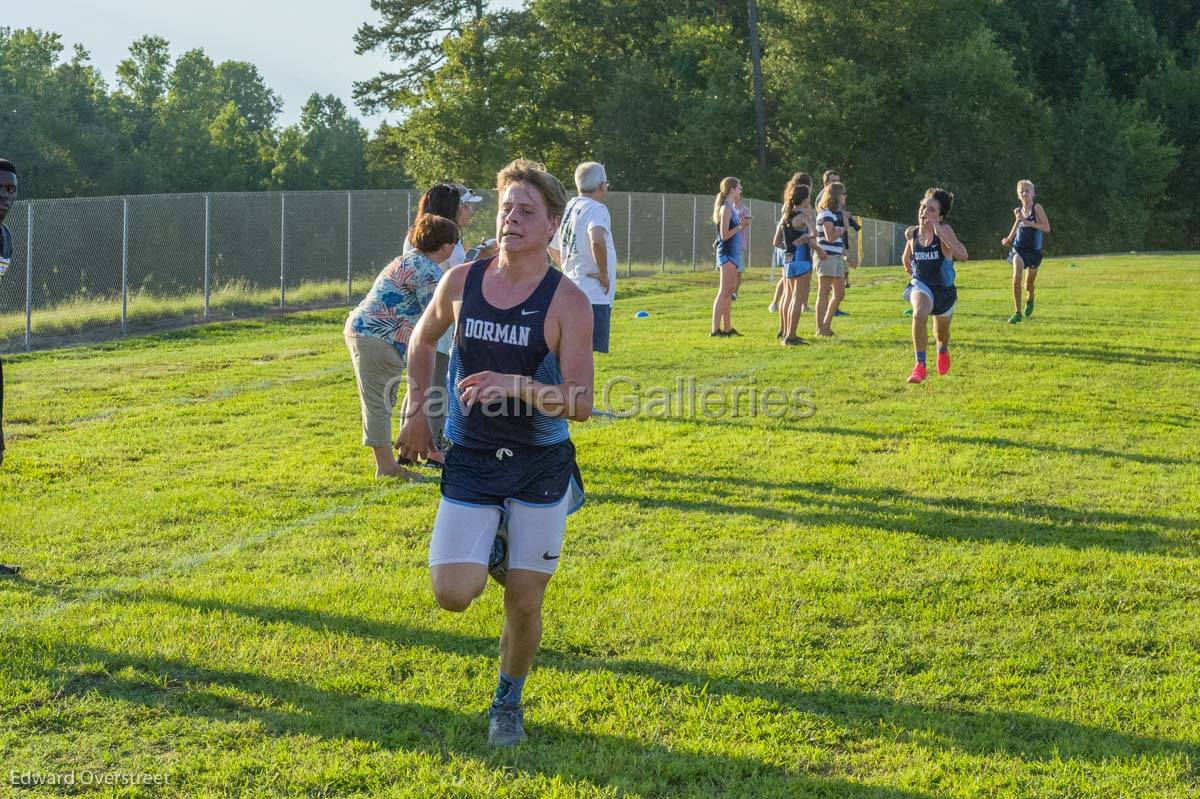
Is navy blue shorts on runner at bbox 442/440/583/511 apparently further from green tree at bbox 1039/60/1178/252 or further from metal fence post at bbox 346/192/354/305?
green tree at bbox 1039/60/1178/252

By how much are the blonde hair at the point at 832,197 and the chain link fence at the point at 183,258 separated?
32.9 feet

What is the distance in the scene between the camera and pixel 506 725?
4383 millimetres

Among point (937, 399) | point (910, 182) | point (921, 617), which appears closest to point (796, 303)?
point (937, 399)

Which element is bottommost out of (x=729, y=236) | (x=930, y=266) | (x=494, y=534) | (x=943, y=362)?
(x=494, y=534)

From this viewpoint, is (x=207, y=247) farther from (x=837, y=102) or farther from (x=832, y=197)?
(x=837, y=102)

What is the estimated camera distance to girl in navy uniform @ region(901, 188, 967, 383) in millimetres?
12086

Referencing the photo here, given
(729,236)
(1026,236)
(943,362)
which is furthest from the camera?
(1026,236)

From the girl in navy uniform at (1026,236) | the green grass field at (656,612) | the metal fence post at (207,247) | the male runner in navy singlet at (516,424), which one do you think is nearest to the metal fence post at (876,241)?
the girl in navy uniform at (1026,236)

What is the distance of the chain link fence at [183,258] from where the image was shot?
62.5ft

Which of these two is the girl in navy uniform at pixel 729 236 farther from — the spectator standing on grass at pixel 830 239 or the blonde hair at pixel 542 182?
the blonde hair at pixel 542 182

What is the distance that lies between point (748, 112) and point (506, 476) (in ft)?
159

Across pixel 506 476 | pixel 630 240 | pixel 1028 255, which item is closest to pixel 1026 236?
pixel 1028 255

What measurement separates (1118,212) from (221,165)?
1558 inches

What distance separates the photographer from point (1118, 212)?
5691 cm
